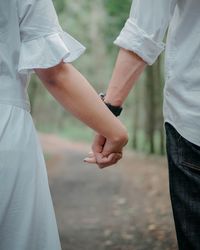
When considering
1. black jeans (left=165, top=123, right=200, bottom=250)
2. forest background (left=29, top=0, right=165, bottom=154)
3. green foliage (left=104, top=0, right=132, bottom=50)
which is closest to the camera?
black jeans (left=165, top=123, right=200, bottom=250)

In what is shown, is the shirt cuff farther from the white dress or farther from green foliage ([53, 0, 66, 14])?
green foliage ([53, 0, 66, 14])

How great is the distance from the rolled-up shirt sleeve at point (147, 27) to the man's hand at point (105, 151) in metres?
0.32

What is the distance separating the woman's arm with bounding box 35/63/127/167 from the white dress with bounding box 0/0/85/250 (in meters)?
0.04

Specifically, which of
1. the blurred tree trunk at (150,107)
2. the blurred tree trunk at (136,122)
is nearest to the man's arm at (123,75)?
the blurred tree trunk at (150,107)

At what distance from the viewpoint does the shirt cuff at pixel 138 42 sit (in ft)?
5.63

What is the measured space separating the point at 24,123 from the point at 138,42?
481 mm

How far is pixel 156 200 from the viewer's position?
747 centimetres

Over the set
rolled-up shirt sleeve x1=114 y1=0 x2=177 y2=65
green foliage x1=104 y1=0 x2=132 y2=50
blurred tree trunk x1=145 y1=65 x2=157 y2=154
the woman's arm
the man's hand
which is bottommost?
blurred tree trunk x1=145 y1=65 x2=157 y2=154

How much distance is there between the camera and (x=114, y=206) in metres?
7.18

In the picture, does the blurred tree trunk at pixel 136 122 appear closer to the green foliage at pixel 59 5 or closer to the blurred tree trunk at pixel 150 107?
the blurred tree trunk at pixel 150 107

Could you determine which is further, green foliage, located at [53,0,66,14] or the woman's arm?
green foliage, located at [53,0,66,14]

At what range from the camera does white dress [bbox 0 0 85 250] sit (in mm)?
1541

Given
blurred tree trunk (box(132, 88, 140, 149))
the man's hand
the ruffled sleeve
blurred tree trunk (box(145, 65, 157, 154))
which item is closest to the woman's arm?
the ruffled sleeve

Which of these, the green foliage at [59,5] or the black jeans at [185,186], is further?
the green foliage at [59,5]
